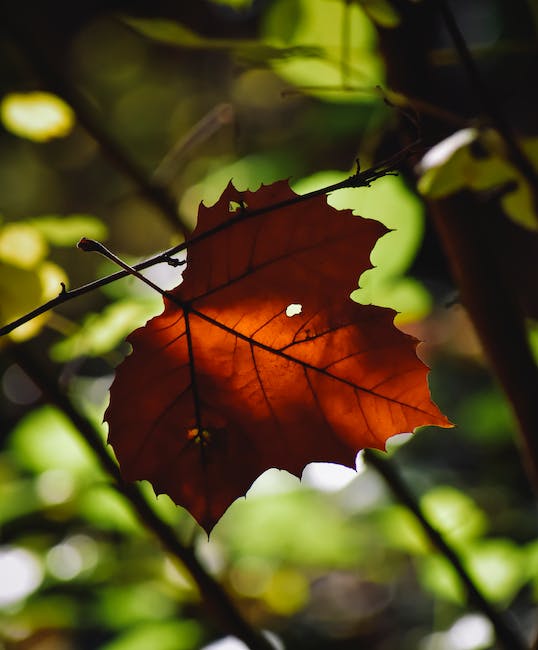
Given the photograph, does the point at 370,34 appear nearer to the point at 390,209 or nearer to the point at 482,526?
the point at 390,209

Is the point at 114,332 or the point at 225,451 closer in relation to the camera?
the point at 225,451

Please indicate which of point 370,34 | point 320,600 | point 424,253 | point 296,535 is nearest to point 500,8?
point 424,253

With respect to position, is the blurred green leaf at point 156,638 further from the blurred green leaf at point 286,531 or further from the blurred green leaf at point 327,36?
the blurred green leaf at point 327,36

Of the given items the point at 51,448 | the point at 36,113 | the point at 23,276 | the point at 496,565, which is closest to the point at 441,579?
the point at 496,565

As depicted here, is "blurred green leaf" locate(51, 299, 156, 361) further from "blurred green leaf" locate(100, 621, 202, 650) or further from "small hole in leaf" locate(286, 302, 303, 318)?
"blurred green leaf" locate(100, 621, 202, 650)

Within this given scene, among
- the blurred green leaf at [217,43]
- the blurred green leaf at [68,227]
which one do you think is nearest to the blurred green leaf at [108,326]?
the blurred green leaf at [68,227]

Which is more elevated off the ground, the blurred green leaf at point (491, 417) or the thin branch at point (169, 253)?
the blurred green leaf at point (491, 417)
